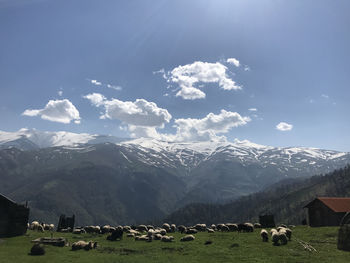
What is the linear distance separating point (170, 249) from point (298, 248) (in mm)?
16162

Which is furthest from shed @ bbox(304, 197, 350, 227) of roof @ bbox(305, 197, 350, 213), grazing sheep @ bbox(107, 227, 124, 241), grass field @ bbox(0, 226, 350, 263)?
grazing sheep @ bbox(107, 227, 124, 241)

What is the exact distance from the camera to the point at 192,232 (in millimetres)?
53844

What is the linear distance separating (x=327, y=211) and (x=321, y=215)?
1978 millimetres

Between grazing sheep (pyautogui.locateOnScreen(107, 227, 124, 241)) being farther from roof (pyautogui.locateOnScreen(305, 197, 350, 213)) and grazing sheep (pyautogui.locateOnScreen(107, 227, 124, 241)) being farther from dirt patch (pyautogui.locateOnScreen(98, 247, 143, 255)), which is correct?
roof (pyautogui.locateOnScreen(305, 197, 350, 213))

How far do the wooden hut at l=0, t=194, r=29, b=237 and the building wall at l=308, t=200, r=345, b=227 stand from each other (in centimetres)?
6705

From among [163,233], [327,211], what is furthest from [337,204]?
[163,233]

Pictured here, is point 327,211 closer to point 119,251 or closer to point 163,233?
point 163,233

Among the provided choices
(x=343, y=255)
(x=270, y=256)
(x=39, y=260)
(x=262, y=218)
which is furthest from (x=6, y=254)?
(x=262, y=218)

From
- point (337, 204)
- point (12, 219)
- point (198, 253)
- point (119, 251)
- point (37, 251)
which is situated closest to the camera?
point (198, 253)

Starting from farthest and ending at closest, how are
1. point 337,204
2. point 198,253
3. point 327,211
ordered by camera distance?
point 337,204, point 327,211, point 198,253

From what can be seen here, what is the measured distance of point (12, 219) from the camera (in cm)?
5166

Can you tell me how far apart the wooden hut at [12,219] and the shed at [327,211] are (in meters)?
67.2

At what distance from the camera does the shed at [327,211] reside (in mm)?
64906

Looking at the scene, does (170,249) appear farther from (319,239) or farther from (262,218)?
(262,218)
